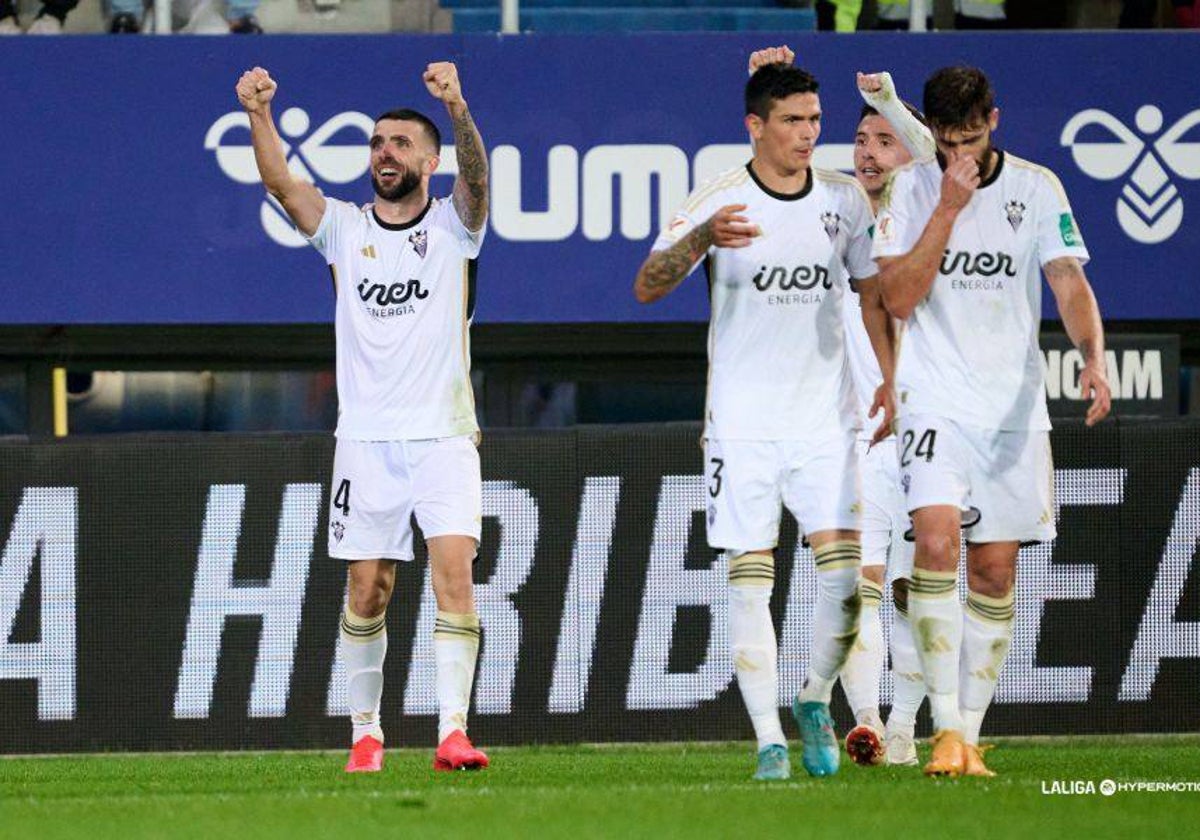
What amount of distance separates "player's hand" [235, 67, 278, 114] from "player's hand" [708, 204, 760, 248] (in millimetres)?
1755

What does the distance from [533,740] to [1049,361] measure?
10.1 ft

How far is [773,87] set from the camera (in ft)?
26.3

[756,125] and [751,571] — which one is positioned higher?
[756,125]

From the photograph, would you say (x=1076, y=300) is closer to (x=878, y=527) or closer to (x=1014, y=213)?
(x=1014, y=213)

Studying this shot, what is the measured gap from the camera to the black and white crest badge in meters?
8.73

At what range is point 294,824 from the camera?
6.74 metres

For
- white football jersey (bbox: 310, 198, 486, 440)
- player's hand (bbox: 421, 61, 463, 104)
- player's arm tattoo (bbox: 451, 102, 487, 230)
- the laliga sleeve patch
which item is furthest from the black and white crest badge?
the laliga sleeve patch

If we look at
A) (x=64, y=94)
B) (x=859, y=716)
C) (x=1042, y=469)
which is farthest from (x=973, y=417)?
(x=64, y=94)

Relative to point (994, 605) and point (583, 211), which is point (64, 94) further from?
point (994, 605)

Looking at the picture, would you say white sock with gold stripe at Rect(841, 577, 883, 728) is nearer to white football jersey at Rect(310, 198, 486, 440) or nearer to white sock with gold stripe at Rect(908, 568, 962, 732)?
white sock with gold stripe at Rect(908, 568, 962, 732)

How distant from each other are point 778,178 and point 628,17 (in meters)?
5.05

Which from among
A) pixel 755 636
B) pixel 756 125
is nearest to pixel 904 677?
pixel 755 636

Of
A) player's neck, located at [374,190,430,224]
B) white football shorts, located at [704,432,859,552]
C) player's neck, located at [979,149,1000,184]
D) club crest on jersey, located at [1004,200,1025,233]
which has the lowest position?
white football shorts, located at [704,432,859,552]

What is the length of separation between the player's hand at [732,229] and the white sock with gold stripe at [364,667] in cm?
201
